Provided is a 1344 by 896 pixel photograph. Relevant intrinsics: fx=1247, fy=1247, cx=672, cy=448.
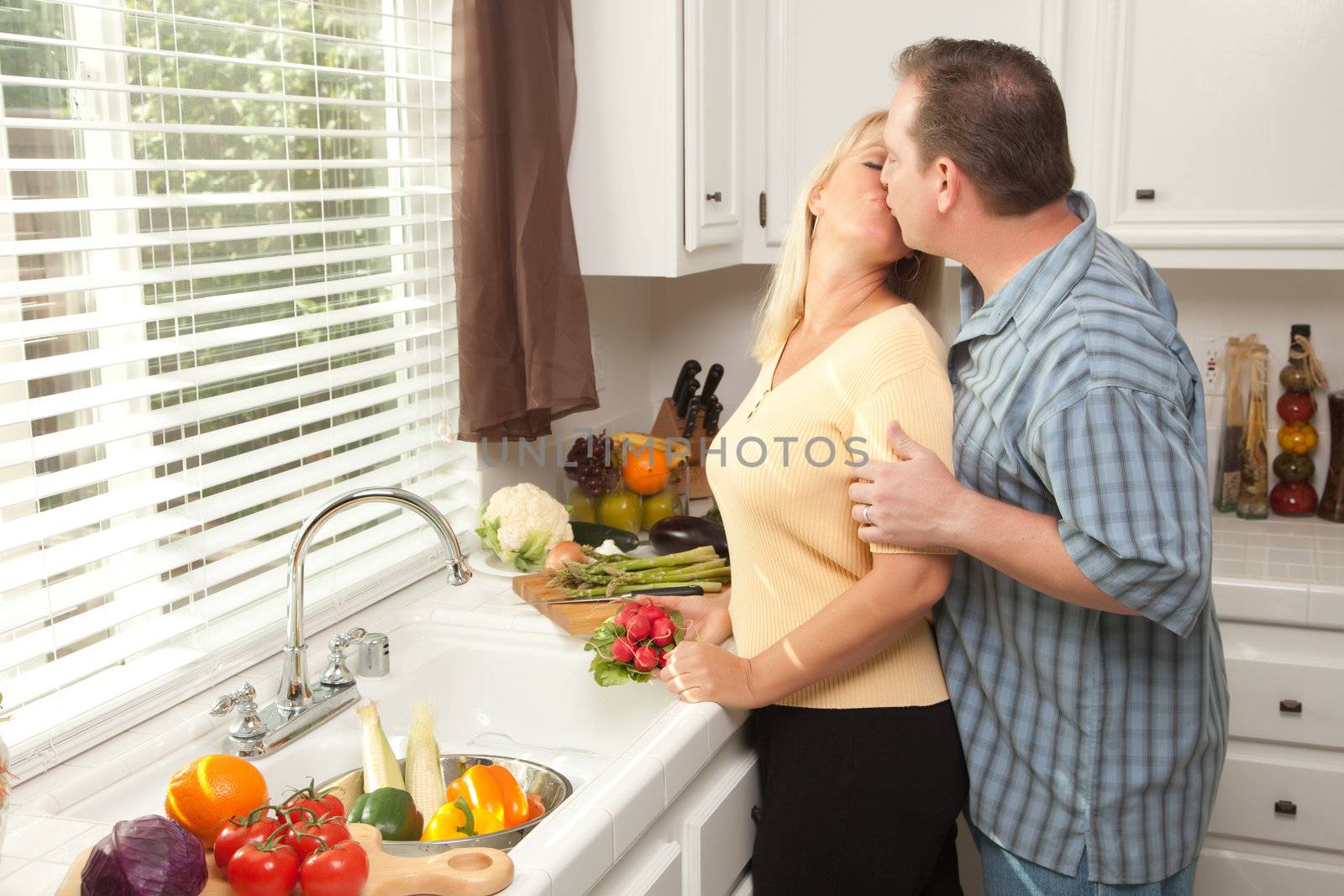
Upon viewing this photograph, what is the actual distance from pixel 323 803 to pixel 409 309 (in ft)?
3.53

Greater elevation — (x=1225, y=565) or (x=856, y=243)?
(x=856, y=243)

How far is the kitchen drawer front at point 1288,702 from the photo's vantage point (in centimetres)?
221

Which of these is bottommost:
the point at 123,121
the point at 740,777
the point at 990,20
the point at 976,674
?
the point at 740,777

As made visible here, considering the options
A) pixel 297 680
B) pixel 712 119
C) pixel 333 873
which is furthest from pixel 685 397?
pixel 333 873

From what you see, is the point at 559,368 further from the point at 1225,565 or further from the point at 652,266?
the point at 1225,565

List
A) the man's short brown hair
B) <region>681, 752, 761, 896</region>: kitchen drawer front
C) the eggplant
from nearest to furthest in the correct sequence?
the man's short brown hair → <region>681, 752, 761, 896</region>: kitchen drawer front → the eggplant

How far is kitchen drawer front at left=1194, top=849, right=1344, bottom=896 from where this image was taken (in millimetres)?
2258

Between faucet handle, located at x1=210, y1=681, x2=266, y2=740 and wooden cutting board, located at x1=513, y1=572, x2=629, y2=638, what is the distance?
1.52 feet

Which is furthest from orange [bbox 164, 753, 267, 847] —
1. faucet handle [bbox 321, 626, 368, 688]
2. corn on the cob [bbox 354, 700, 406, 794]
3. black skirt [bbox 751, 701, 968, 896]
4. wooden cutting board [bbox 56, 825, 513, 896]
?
black skirt [bbox 751, 701, 968, 896]

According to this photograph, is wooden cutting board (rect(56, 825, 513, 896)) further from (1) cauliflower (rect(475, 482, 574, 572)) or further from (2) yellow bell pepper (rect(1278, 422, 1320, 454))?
(2) yellow bell pepper (rect(1278, 422, 1320, 454))

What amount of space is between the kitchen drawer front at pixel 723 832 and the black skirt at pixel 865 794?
0.07 meters

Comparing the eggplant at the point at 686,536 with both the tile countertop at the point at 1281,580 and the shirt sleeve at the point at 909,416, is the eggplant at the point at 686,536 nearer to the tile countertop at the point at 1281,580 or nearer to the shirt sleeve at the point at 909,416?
the shirt sleeve at the point at 909,416

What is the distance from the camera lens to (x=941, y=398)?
4.51ft

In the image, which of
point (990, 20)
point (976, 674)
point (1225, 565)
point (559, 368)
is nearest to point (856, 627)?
point (976, 674)
